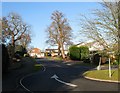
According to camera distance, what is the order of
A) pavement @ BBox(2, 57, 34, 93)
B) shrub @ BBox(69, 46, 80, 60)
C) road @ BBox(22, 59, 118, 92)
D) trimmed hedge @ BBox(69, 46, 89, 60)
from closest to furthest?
1. pavement @ BBox(2, 57, 34, 93)
2. road @ BBox(22, 59, 118, 92)
3. trimmed hedge @ BBox(69, 46, 89, 60)
4. shrub @ BBox(69, 46, 80, 60)

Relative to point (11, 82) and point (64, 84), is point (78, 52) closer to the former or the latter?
point (11, 82)

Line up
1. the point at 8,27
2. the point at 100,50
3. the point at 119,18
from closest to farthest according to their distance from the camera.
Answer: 1. the point at 119,18
2. the point at 100,50
3. the point at 8,27

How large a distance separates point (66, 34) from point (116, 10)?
1977 inches

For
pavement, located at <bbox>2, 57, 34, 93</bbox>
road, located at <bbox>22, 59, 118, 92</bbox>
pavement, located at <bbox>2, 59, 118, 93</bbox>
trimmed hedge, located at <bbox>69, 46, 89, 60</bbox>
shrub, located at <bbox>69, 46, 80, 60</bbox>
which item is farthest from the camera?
shrub, located at <bbox>69, 46, 80, 60</bbox>

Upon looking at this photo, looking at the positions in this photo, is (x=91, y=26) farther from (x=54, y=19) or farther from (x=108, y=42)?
(x=54, y=19)

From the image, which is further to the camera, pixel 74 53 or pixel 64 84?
pixel 74 53

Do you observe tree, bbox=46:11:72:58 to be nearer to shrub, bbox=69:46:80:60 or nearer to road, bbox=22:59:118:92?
shrub, bbox=69:46:80:60

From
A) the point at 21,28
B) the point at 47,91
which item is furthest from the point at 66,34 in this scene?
the point at 47,91

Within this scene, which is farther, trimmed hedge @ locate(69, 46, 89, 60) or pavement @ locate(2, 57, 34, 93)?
trimmed hedge @ locate(69, 46, 89, 60)

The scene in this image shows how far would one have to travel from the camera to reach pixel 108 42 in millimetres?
26047

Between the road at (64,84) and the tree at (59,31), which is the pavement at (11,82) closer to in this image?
the road at (64,84)

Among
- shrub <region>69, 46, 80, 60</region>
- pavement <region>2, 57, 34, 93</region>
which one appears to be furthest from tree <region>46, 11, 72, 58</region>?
pavement <region>2, 57, 34, 93</region>

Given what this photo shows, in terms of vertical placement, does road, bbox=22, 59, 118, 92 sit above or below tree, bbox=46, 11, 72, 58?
below

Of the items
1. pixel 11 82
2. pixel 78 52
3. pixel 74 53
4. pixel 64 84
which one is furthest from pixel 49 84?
pixel 74 53
